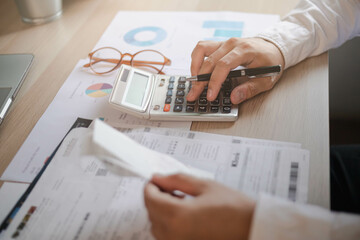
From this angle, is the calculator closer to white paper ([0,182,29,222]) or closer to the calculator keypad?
the calculator keypad

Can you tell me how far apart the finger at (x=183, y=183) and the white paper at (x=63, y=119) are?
175 mm

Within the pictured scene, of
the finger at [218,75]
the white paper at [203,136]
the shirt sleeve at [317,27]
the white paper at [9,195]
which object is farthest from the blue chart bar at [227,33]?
the white paper at [9,195]

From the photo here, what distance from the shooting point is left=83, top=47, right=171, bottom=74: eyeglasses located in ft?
2.54

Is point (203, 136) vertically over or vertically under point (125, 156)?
under

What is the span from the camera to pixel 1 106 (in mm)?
670

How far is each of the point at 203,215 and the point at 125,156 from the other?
130 mm

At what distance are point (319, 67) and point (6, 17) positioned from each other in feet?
3.02

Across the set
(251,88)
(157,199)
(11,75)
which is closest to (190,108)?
(251,88)

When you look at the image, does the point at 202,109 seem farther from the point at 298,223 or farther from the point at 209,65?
the point at 298,223

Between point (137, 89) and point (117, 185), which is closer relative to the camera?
point (117, 185)

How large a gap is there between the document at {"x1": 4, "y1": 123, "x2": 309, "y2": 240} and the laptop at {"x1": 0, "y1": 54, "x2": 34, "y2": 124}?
21 cm

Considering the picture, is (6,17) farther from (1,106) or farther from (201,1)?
(201,1)

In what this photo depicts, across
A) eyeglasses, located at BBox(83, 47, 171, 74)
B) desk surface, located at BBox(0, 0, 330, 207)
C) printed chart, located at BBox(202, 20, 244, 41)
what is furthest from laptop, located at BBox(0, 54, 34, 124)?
printed chart, located at BBox(202, 20, 244, 41)

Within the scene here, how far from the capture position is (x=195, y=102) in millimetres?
625
